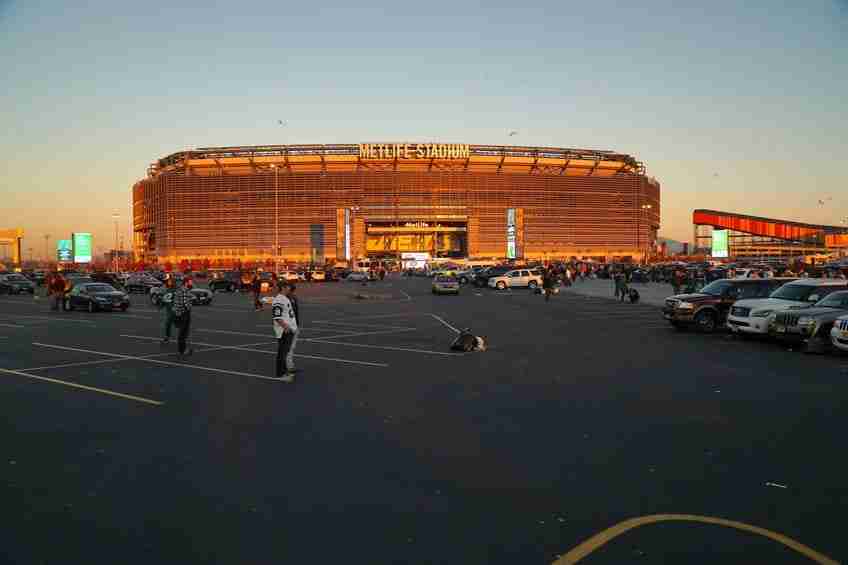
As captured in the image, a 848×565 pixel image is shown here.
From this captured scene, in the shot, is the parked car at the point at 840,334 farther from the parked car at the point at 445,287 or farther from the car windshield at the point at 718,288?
the parked car at the point at 445,287

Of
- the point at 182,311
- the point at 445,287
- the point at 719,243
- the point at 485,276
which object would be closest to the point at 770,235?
the point at 719,243

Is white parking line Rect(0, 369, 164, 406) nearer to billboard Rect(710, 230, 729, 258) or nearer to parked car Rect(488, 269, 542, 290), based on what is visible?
parked car Rect(488, 269, 542, 290)

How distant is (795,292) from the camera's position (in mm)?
18891

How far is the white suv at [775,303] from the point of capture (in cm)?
1727

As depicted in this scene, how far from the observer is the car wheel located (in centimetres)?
2033

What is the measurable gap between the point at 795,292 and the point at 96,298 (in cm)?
2796

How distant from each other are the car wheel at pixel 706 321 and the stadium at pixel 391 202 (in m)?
139

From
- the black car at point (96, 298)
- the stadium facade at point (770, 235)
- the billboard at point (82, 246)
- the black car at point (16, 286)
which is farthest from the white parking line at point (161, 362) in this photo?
the stadium facade at point (770, 235)

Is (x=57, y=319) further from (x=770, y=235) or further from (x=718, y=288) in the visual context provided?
(x=770, y=235)

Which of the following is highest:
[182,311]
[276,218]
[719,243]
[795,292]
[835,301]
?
[276,218]

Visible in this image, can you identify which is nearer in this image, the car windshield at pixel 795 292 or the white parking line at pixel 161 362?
the white parking line at pixel 161 362

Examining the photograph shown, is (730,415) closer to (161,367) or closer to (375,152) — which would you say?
(161,367)

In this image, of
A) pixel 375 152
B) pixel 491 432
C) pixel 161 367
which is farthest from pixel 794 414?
pixel 375 152

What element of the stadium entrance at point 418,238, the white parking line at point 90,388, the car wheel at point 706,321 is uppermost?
the stadium entrance at point 418,238
